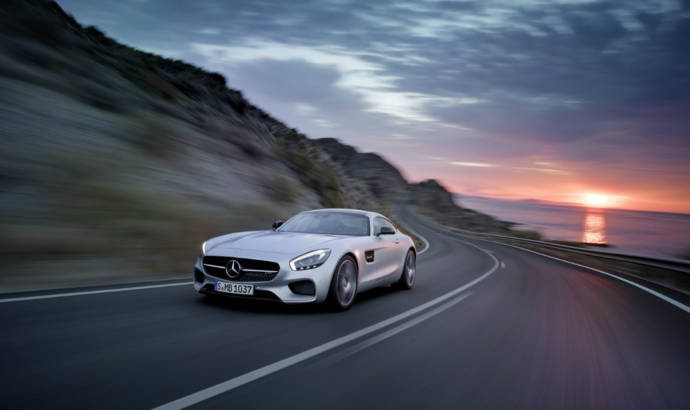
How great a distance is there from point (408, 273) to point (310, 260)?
138 inches

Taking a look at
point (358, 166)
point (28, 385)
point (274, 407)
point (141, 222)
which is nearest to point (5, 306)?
point (28, 385)

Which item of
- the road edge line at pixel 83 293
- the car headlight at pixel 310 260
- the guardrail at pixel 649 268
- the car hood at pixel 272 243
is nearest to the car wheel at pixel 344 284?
the car headlight at pixel 310 260

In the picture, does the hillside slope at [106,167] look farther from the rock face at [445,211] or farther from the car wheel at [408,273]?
the rock face at [445,211]

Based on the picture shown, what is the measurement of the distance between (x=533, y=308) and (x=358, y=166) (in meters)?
143

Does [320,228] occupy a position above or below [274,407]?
above

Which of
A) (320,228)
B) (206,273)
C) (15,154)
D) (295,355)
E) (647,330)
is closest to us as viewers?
(295,355)

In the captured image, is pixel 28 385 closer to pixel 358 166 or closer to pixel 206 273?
pixel 206 273

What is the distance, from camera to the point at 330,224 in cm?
780

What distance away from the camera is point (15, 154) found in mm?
10242

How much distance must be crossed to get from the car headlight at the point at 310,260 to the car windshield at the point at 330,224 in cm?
114

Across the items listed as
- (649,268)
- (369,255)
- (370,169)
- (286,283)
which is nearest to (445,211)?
(370,169)

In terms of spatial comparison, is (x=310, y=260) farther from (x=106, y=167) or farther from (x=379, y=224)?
(x=106, y=167)

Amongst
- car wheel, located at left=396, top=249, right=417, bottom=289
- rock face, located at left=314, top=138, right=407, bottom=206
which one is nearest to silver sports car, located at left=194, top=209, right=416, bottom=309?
car wheel, located at left=396, top=249, right=417, bottom=289

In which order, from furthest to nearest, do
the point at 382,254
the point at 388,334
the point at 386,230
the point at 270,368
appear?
the point at 386,230
the point at 382,254
the point at 388,334
the point at 270,368
